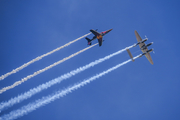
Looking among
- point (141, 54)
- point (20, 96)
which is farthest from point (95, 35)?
point (20, 96)

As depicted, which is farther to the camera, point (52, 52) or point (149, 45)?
point (149, 45)

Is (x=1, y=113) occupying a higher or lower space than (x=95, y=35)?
lower

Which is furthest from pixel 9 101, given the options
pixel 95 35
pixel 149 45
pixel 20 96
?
pixel 149 45

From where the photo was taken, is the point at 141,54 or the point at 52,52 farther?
the point at 141,54

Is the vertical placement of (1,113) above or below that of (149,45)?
below

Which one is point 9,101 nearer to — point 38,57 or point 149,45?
point 38,57

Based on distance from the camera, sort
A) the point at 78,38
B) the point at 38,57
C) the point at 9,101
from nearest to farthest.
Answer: the point at 9,101, the point at 38,57, the point at 78,38

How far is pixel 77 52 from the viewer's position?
42.0 metres

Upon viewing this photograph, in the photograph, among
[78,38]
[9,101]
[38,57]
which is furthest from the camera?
[78,38]

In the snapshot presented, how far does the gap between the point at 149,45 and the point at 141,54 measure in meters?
3.54

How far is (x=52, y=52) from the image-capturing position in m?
42.4

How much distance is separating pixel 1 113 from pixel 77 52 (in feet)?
80.0

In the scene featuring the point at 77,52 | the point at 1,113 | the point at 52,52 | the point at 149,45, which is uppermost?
the point at 52,52

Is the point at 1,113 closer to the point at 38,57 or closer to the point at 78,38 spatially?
the point at 38,57
